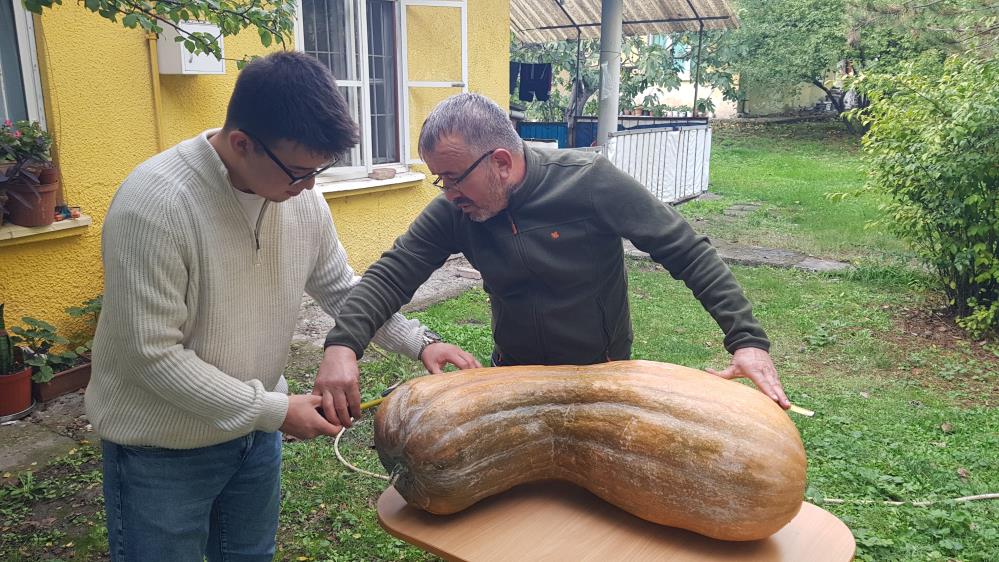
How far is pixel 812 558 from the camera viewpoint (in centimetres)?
186

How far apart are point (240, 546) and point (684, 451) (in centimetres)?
138

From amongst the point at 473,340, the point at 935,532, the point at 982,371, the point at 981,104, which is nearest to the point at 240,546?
the point at 935,532

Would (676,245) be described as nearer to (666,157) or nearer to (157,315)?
(157,315)

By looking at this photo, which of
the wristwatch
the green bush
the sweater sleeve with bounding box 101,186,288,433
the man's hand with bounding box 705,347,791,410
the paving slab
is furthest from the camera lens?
the green bush

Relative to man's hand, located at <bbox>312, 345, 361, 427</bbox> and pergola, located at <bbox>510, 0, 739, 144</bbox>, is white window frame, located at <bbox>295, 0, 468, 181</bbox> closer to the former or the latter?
pergola, located at <bbox>510, 0, 739, 144</bbox>

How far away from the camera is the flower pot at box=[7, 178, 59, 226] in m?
4.48

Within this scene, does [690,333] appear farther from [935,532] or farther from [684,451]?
[684,451]

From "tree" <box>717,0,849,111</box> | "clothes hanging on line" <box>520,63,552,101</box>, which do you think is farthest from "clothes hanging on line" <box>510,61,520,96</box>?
"tree" <box>717,0,849,111</box>

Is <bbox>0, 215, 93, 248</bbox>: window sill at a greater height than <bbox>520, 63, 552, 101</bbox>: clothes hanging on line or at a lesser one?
lesser

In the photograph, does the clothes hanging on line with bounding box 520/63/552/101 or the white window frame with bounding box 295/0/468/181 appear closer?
the white window frame with bounding box 295/0/468/181

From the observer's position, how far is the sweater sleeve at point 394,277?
7.70 ft

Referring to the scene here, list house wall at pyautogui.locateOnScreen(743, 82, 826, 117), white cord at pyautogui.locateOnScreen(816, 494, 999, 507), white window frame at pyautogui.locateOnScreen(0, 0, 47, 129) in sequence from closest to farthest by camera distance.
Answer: white cord at pyautogui.locateOnScreen(816, 494, 999, 507), white window frame at pyautogui.locateOnScreen(0, 0, 47, 129), house wall at pyautogui.locateOnScreen(743, 82, 826, 117)

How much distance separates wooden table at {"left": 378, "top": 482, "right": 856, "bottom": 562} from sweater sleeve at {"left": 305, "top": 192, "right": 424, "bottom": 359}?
572 mm

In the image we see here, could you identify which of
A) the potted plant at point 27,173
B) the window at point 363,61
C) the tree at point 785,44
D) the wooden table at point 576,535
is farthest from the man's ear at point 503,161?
the tree at point 785,44
